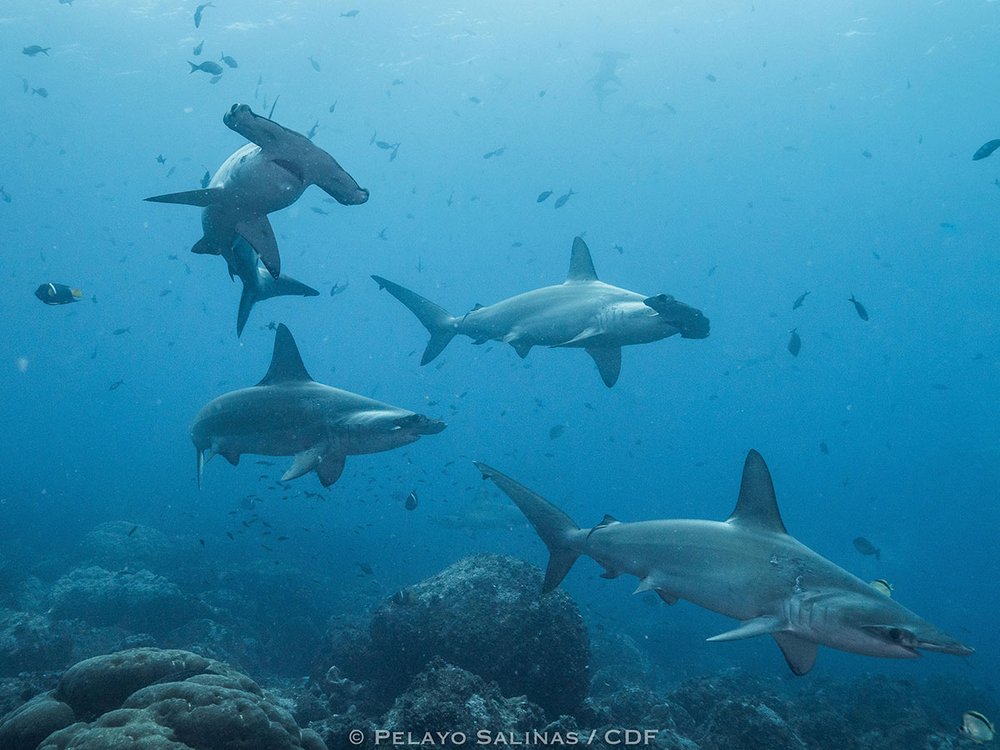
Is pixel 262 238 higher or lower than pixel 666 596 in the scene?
higher

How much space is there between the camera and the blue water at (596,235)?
44.0 metres

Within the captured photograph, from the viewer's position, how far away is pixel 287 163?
4887 millimetres

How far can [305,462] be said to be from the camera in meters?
6.16

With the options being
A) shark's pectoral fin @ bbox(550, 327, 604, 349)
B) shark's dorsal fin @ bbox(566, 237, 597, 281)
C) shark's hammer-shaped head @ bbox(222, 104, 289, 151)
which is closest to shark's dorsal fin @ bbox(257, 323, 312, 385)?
shark's hammer-shaped head @ bbox(222, 104, 289, 151)

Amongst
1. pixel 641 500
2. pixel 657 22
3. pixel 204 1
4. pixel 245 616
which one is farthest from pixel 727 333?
pixel 245 616

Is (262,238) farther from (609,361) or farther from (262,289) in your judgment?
(609,361)

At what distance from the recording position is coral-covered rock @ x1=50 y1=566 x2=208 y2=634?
51.2ft

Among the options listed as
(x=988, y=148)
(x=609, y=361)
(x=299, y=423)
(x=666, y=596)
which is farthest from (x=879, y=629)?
(x=988, y=148)

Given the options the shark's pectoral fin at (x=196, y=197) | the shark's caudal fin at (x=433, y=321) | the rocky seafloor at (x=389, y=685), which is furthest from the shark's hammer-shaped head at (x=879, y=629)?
the shark's caudal fin at (x=433, y=321)

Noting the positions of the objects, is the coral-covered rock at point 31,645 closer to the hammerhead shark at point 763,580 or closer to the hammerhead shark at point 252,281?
the hammerhead shark at point 252,281

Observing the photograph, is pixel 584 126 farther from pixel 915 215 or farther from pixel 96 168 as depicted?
pixel 96 168

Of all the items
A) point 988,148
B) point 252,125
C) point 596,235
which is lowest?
point 596,235

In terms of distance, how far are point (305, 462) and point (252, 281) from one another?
2.89m

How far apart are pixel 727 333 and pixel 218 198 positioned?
155m
